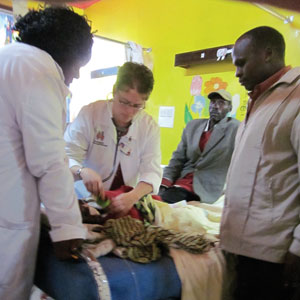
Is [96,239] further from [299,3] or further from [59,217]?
[299,3]

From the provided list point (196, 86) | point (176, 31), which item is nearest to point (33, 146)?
point (196, 86)

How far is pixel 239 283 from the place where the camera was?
1064 millimetres

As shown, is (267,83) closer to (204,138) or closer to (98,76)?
(204,138)

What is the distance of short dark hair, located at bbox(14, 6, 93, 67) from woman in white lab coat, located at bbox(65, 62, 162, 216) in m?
0.45

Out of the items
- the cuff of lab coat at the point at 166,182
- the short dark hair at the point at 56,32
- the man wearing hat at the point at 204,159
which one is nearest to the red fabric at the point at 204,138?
the man wearing hat at the point at 204,159

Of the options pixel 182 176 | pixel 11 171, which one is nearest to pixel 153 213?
pixel 11 171

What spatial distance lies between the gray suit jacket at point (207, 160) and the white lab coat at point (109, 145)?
0.74m

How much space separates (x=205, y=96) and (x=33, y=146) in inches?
92.0

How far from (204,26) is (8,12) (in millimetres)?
1711

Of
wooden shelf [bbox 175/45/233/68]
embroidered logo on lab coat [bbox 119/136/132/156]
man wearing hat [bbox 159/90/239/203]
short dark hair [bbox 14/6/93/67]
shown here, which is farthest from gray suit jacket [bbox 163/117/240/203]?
short dark hair [bbox 14/6/93/67]

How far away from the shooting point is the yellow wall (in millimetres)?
2593

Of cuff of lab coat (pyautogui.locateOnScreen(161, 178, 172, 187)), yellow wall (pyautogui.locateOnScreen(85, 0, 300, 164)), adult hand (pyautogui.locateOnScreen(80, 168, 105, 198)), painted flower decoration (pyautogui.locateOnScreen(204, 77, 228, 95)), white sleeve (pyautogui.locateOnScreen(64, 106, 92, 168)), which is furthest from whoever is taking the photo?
painted flower decoration (pyautogui.locateOnScreen(204, 77, 228, 95))

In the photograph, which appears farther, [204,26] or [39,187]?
[204,26]

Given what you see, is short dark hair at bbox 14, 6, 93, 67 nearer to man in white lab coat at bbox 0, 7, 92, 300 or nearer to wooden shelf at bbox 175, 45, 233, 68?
man in white lab coat at bbox 0, 7, 92, 300
